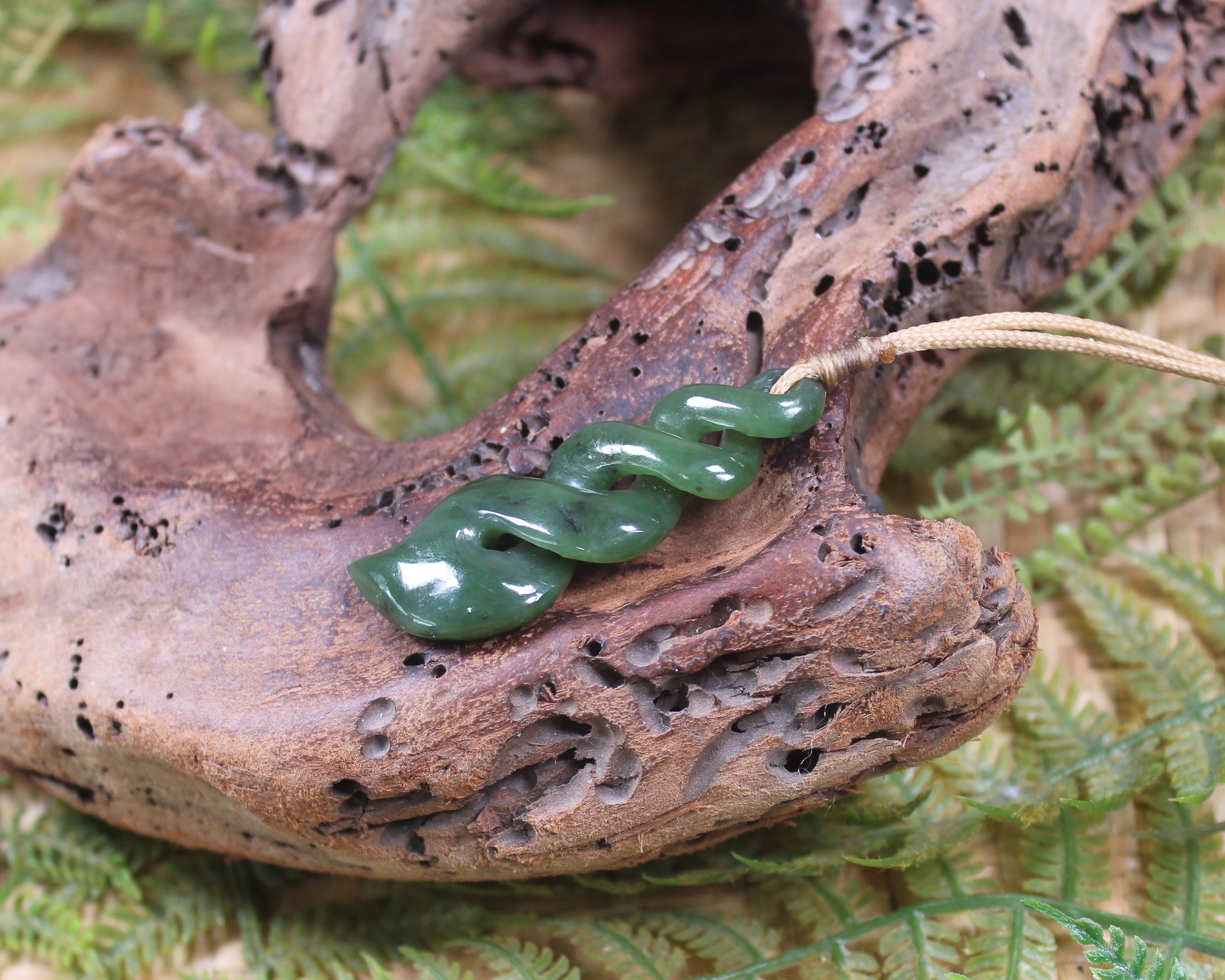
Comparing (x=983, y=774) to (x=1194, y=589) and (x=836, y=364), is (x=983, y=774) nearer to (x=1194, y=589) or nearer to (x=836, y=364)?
(x=1194, y=589)

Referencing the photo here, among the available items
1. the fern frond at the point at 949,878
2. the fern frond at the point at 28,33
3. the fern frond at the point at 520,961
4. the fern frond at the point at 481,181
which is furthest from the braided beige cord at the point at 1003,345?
the fern frond at the point at 28,33

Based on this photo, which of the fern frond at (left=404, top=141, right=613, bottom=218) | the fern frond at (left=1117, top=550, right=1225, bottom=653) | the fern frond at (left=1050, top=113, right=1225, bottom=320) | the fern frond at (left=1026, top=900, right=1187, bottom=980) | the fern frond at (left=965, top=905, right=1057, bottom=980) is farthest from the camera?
the fern frond at (left=404, top=141, right=613, bottom=218)

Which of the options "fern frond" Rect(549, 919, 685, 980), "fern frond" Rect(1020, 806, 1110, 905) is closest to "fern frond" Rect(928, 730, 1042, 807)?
"fern frond" Rect(1020, 806, 1110, 905)

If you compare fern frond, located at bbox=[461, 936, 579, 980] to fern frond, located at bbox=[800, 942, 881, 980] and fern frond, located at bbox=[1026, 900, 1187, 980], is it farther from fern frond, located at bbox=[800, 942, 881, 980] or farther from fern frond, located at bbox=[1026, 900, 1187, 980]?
fern frond, located at bbox=[1026, 900, 1187, 980]

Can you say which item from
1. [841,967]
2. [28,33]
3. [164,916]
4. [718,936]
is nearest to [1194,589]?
[841,967]

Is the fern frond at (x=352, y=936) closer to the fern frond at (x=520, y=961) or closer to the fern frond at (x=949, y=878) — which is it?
the fern frond at (x=520, y=961)
